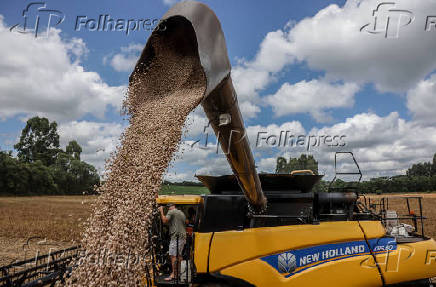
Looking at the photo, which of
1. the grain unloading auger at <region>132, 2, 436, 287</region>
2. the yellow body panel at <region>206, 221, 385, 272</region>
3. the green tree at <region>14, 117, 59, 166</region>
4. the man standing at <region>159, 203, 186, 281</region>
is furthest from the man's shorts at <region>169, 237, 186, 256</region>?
the green tree at <region>14, 117, 59, 166</region>

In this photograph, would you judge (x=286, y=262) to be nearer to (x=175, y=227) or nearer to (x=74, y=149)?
(x=175, y=227)

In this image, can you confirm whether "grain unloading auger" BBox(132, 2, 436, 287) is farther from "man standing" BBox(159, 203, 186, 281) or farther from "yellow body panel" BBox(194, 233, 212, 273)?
"man standing" BBox(159, 203, 186, 281)

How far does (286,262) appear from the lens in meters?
3.42

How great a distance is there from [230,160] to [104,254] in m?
1.47

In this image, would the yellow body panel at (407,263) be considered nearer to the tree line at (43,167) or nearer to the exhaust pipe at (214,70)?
the exhaust pipe at (214,70)

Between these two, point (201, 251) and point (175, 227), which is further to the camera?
point (175, 227)

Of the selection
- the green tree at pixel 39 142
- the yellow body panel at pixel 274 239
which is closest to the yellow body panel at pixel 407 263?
the yellow body panel at pixel 274 239

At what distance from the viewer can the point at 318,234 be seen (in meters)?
3.51

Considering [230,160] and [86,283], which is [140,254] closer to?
[86,283]

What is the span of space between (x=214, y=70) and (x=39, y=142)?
68.3 metres

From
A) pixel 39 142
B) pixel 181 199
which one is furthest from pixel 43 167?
pixel 181 199

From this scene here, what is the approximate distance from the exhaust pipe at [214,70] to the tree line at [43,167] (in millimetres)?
29756

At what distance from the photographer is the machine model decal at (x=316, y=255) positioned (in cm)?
341

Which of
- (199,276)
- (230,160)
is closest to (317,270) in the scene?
(199,276)
